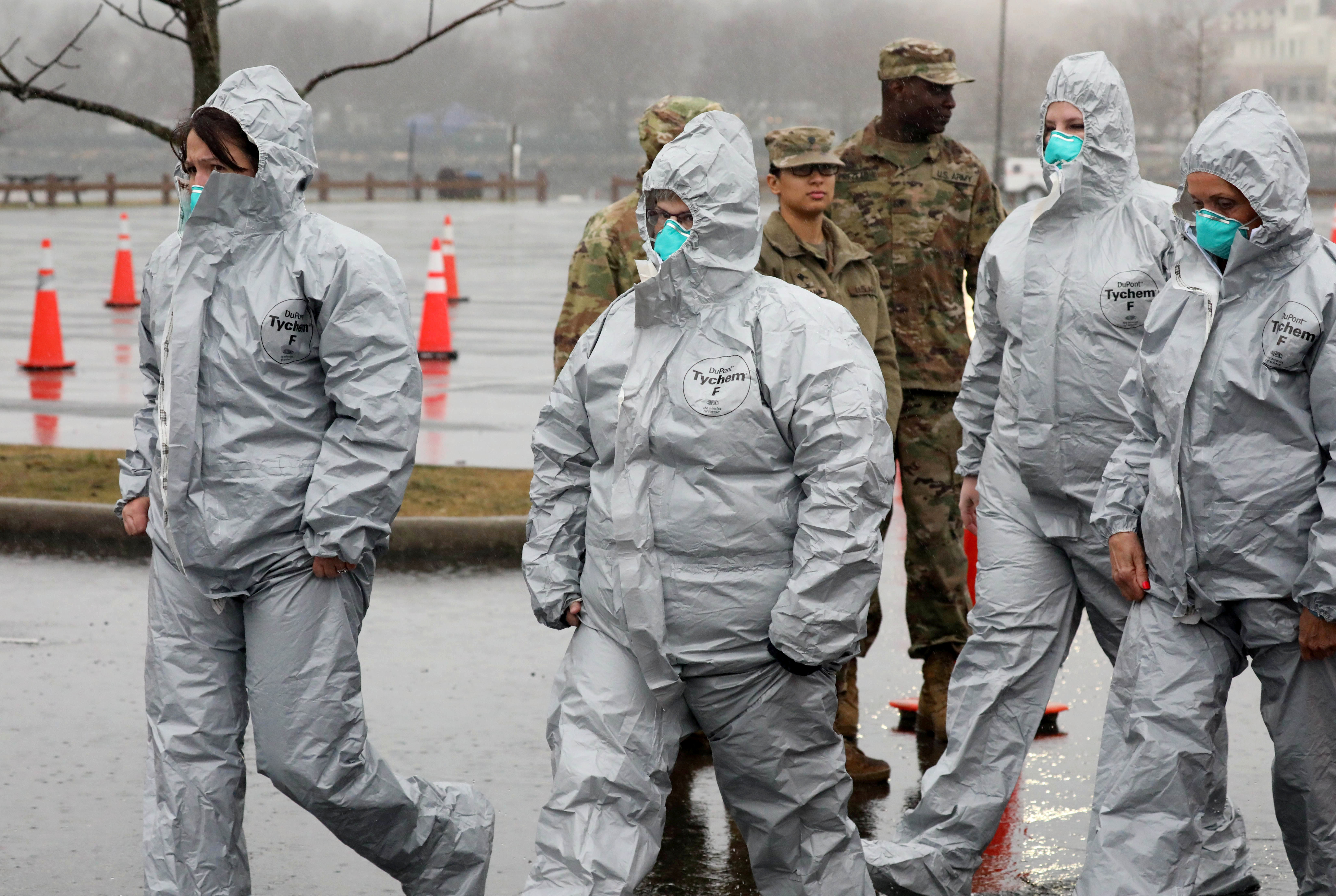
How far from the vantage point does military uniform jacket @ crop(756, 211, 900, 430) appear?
217 inches

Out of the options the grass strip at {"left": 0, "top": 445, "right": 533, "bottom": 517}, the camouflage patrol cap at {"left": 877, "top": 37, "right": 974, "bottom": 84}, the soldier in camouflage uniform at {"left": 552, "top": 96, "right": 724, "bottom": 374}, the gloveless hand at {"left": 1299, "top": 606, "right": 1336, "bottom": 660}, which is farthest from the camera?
the grass strip at {"left": 0, "top": 445, "right": 533, "bottom": 517}

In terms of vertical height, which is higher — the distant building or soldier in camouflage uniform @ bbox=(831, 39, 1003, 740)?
the distant building

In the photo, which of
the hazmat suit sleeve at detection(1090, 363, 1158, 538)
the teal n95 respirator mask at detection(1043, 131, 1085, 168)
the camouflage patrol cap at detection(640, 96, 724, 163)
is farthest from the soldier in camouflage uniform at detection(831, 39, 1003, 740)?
the hazmat suit sleeve at detection(1090, 363, 1158, 538)

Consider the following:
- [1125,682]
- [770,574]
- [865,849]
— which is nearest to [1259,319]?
[1125,682]

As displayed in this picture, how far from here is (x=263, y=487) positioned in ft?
13.5

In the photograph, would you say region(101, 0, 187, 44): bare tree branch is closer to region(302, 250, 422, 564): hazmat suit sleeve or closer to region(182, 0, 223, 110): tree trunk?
region(182, 0, 223, 110): tree trunk

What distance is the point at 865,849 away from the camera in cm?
466

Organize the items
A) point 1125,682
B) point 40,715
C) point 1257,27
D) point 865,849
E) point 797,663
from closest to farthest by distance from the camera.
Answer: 1. point 797,663
2. point 1125,682
3. point 865,849
4. point 40,715
5. point 1257,27

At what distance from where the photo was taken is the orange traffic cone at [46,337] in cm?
1433

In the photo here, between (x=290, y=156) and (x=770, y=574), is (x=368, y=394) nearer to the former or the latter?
(x=290, y=156)

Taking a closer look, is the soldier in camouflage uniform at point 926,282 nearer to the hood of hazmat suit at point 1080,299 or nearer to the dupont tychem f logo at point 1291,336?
the hood of hazmat suit at point 1080,299

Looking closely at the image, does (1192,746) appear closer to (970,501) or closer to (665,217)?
(970,501)

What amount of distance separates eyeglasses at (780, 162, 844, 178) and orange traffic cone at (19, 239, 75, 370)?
10.1m

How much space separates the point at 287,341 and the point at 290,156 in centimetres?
41
